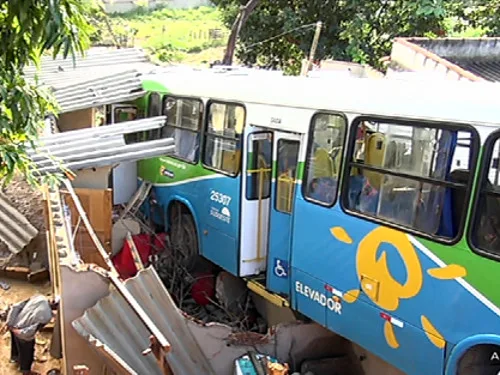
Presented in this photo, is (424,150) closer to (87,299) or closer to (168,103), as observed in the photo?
(87,299)

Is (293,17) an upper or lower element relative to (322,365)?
upper

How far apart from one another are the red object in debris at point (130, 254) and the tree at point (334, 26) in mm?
7110

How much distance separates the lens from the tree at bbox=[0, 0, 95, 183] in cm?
332

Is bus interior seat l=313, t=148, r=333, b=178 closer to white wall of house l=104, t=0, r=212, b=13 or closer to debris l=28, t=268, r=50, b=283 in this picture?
debris l=28, t=268, r=50, b=283

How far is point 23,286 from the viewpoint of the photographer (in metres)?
9.22

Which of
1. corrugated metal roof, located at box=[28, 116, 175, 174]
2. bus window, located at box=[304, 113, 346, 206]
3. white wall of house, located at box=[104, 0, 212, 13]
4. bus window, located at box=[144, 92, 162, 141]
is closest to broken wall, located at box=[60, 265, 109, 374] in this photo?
corrugated metal roof, located at box=[28, 116, 175, 174]

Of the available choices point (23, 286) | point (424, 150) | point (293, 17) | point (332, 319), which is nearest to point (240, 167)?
point (332, 319)

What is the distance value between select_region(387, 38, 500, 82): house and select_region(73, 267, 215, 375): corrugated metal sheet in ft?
20.5

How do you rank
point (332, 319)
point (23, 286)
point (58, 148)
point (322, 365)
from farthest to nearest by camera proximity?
1. point (23, 286)
2. point (58, 148)
3. point (322, 365)
4. point (332, 319)

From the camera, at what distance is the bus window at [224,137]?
7391mm

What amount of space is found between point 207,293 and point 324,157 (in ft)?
10.3

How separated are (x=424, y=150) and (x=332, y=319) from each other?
1.87m

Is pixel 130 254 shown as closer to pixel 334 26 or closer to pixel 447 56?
pixel 447 56

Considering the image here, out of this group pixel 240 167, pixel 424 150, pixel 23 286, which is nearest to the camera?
pixel 424 150
